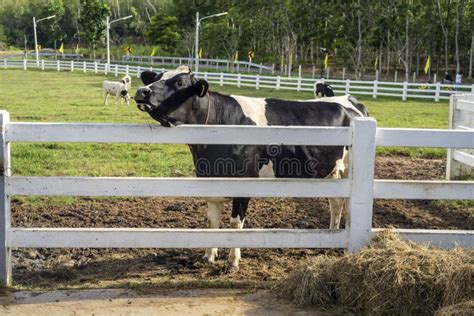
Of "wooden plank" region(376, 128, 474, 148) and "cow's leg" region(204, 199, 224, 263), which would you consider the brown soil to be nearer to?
"cow's leg" region(204, 199, 224, 263)

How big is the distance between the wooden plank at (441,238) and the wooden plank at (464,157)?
15.3 feet

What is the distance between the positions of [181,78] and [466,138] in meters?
2.54

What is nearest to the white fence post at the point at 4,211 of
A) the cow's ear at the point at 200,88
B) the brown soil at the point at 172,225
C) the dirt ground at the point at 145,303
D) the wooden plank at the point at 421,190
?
the dirt ground at the point at 145,303

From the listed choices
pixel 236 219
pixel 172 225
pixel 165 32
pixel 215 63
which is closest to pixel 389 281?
pixel 236 219

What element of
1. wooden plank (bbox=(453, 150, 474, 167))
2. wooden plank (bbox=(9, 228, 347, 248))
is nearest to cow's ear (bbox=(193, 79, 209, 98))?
wooden plank (bbox=(9, 228, 347, 248))

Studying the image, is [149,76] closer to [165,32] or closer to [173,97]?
[173,97]

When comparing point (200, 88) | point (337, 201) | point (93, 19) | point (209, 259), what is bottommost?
point (209, 259)

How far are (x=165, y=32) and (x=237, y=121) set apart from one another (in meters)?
78.4

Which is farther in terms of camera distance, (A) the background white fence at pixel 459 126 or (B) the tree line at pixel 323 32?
(B) the tree line at pixel 323 32

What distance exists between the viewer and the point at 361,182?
17.7 ft

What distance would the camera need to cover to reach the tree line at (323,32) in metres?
53.3

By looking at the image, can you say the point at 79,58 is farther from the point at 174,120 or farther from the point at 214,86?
the point at 174,120

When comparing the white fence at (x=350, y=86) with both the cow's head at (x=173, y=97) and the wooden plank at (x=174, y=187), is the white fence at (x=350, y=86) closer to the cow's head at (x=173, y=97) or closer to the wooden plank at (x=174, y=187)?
the cow's head at (x=173, y=97)

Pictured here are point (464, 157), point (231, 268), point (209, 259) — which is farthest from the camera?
point (464, 157)
